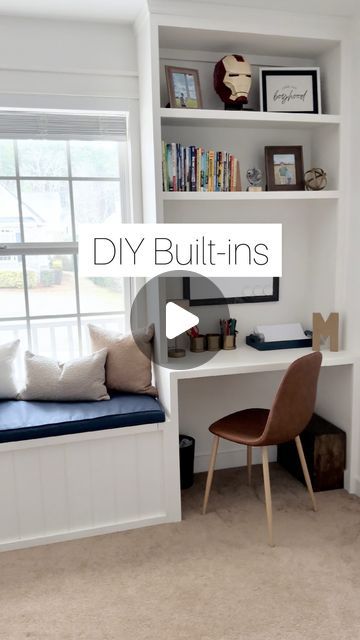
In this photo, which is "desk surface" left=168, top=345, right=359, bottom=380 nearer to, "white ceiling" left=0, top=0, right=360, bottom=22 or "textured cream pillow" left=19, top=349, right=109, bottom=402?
"textured cream pillow" left=19, top=349, right=109, bottom=402

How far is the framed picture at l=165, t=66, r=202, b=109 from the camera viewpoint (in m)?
2.55

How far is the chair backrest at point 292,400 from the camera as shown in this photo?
Result: 225 centimetres

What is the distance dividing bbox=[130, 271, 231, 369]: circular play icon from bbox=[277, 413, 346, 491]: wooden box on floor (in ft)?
2.18

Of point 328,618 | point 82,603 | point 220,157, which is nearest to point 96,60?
point 220,157

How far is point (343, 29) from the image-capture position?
2.58 meters

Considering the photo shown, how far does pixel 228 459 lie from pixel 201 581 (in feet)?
3.58

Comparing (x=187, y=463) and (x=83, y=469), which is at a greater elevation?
(x=83, y=469)

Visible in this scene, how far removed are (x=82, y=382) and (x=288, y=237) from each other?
1.47m

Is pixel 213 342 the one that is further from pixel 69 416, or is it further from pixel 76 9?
pixel 76 9

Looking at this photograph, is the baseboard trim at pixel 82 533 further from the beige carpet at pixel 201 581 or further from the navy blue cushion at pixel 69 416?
the navy blue cushion at pixel 69 416

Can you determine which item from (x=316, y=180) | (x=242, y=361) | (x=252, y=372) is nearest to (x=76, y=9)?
(x=316, y=180)

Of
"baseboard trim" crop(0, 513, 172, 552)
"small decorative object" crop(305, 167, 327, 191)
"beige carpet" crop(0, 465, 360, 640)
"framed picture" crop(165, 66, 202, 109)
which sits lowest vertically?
"beige carpet" crop(0, 465, 360, 640)

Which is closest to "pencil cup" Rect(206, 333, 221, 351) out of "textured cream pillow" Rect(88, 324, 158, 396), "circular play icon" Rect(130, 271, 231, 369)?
"circular play icon" Rect(130, 271, 231, 369)

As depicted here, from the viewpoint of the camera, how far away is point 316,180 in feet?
9.05
